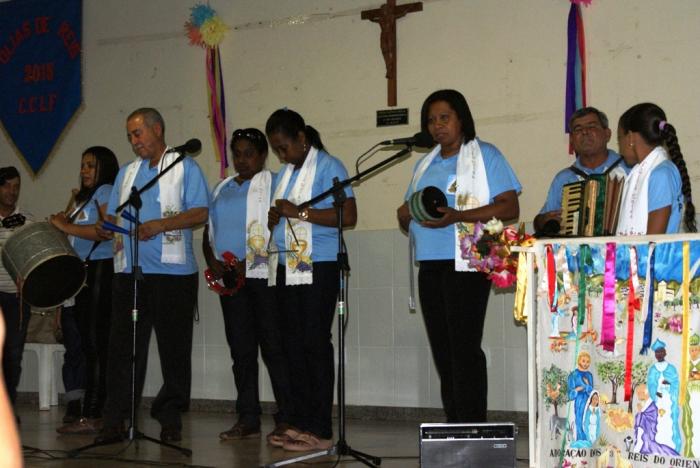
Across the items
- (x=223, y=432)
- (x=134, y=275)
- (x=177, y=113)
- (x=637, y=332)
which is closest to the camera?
(x=637, y=332)

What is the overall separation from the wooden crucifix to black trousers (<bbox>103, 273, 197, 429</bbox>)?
220 cm

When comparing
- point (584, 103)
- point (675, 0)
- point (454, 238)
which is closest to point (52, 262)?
point (454, 238)

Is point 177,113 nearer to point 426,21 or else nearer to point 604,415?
point 426,21

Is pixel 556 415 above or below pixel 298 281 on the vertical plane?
below

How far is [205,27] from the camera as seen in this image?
7.51 m

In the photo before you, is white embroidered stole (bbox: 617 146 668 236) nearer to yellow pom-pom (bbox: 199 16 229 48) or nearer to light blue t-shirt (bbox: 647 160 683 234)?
light blue t-shirt (bbox: 647 160 683 234)

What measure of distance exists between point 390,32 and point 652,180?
11.1 feet

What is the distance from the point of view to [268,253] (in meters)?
5.36

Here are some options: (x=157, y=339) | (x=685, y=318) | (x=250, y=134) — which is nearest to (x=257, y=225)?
(x=250, y=134)

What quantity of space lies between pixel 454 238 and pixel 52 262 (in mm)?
2122

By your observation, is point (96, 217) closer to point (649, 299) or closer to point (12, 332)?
point (12, 332)

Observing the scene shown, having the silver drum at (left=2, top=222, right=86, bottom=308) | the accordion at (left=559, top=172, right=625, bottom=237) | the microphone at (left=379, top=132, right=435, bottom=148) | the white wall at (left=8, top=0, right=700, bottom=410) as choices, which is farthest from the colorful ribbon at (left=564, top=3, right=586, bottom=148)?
the silver drum at (left=2, top=222, right=86, bottom=308)

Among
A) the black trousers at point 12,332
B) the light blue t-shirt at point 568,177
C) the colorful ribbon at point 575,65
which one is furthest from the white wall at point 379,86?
the black trousers at point 12,332

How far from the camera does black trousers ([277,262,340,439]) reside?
494 centimetres
